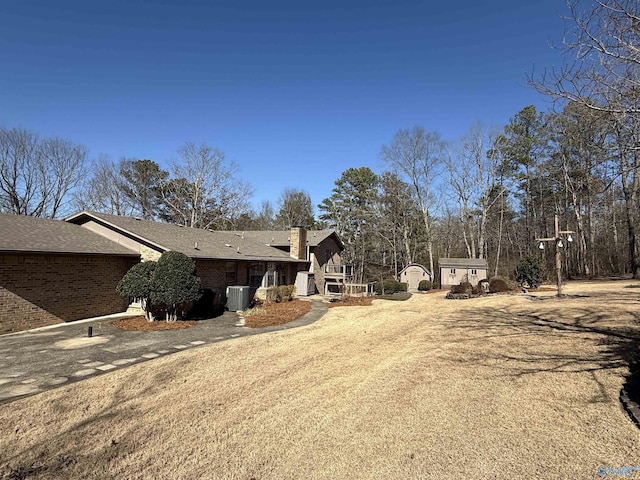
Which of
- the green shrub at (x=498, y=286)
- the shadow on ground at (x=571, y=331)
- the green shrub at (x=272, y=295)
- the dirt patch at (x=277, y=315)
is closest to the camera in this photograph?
the shadow on ground at (x=571, y=331)

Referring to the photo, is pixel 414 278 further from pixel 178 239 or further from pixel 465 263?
pixel 178 239

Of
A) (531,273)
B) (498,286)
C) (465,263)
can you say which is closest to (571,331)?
(498,286)

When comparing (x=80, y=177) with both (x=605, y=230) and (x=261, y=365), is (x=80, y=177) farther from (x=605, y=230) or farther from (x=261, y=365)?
(x=605, y=230)

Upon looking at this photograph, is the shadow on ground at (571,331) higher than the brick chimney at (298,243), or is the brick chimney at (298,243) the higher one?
the brick chimney at (298,243)

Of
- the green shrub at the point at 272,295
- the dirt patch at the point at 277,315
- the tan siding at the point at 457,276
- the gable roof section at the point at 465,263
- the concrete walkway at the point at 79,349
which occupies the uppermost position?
the gable roof section at the point at 465,263

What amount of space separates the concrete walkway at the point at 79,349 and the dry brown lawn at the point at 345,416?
2.30ft

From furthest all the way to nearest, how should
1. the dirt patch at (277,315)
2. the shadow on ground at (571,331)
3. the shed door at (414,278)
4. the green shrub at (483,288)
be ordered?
1. the shed door at (414,278)
2. the green shrub at (483,288)
3. the dirt patch at (277,315)
4. the shadow on ground at (571,331)

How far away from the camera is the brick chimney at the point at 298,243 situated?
79.7 ft

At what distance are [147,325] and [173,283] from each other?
164 centimetres

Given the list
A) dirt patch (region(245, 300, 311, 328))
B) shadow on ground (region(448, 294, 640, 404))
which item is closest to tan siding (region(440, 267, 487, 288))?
shadow on ground (region(448, 294, 640, 404))

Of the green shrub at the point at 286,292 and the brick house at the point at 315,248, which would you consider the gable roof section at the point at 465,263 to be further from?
the green shrub at the point at 286,292

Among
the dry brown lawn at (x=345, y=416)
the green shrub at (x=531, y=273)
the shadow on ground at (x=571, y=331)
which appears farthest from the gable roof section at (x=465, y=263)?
the dry brown lawn at (x=345, y=416)

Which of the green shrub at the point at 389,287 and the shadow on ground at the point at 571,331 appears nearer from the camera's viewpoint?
the shadow on ground at the point at 571,331

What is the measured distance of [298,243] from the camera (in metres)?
24.4
